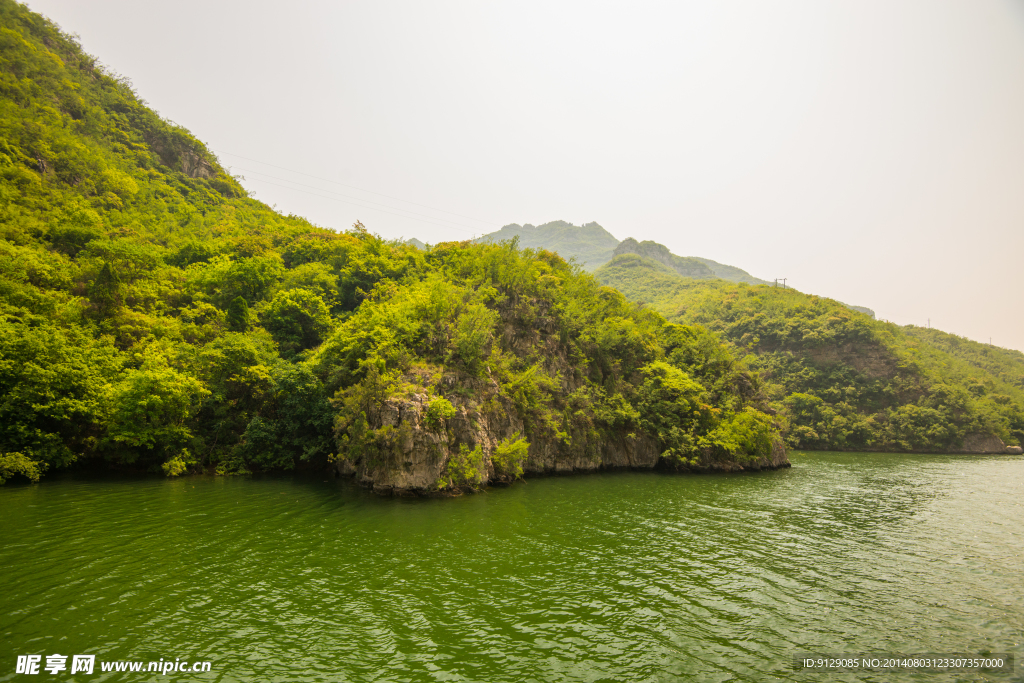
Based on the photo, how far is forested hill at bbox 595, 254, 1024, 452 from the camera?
6662 cm

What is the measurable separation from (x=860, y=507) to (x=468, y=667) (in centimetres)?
2838

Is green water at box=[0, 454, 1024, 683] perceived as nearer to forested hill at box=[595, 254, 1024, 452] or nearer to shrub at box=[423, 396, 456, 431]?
shrub at box=[423, 396, 456, 431]

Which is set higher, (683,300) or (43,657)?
(683,300)

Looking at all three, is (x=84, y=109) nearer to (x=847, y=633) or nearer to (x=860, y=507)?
(x=847, y=633)

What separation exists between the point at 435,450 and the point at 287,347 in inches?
784

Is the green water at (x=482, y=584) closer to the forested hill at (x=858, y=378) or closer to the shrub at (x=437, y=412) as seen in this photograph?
the shrub at (x=437, y=412)

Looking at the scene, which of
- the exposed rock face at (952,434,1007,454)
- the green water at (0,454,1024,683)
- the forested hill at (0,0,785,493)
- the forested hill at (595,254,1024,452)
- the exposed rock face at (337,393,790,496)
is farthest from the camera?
the forested hill at (595,254,1024,452)

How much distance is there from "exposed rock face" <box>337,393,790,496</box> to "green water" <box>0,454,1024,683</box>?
1.98 m

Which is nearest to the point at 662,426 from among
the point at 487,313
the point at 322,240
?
the point at 487,313

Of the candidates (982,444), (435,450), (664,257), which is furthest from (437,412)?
(664,257)

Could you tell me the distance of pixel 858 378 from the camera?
75062 mm

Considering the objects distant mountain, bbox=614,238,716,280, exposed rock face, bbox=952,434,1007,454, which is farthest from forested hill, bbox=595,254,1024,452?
distant mountain, bbox=614,238,716,280

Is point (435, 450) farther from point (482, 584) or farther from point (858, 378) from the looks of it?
point (858, 378)

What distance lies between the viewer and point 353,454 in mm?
27875
